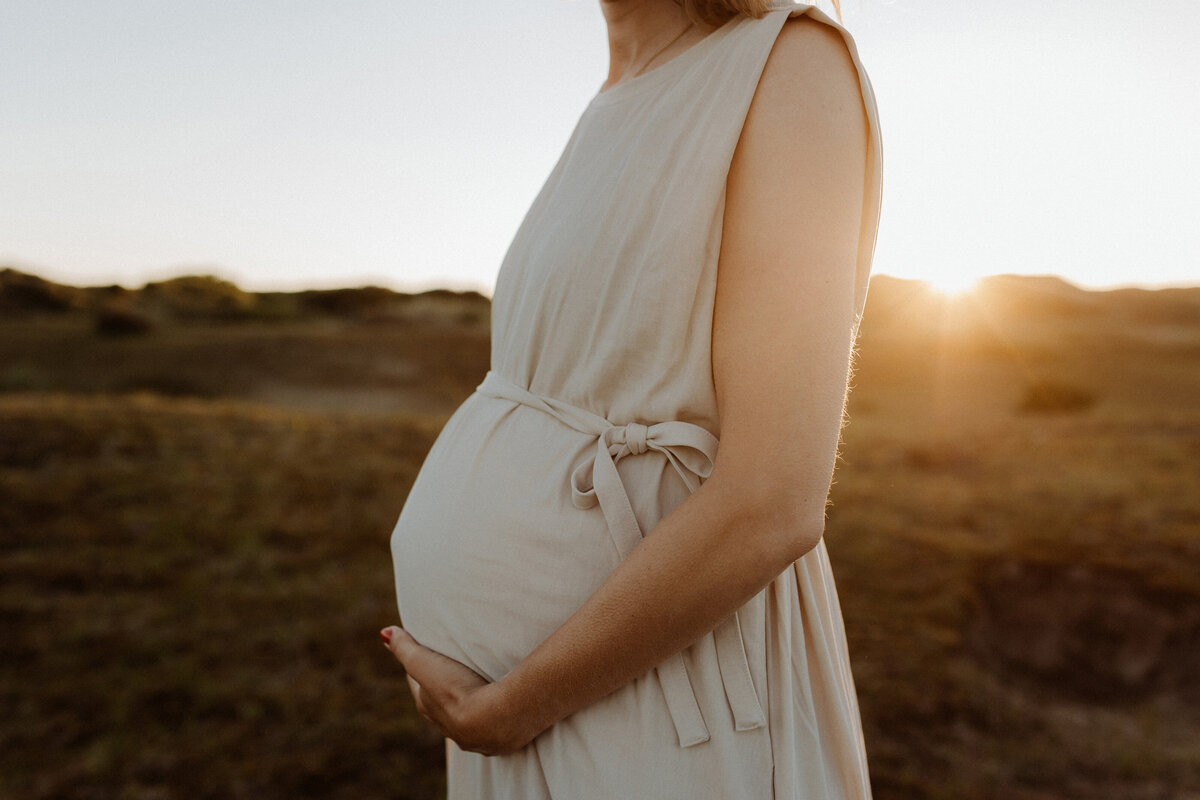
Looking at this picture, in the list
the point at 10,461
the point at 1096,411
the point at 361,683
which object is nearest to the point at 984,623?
the point at 361,683

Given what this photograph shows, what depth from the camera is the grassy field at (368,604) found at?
3.35m

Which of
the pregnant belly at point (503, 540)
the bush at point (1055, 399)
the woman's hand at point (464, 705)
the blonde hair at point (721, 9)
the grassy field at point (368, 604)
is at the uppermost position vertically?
the blonde hair at point (721, 9)

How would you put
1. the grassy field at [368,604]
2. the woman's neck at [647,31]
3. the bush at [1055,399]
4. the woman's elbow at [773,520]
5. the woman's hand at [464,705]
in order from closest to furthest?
the woman's elbow at [773,520] → the woman's hand at [464,705] → the woman's neck at [647,31] → the grassy field at [368,604] → the bush at [1055,399]

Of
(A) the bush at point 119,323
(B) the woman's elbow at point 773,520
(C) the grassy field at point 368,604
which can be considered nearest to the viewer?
(B) the woman's elbow at point 773,520

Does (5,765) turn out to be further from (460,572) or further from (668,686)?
(668,686)

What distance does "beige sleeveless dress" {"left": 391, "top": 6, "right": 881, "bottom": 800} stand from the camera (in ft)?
3.06

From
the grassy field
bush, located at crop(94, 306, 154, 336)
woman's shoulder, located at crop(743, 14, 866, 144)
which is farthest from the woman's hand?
bush, located at crop(94, 306, 154, 336)

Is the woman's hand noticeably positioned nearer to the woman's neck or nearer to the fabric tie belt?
the fabric tie belt

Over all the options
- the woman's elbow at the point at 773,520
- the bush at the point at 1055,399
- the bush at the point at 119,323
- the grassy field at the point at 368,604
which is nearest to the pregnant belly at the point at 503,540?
the woman's elbow at the point at 773,520

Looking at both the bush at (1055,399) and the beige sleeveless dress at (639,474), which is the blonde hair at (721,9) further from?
the bush at (1055,399)

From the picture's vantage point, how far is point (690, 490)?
983 millimetres

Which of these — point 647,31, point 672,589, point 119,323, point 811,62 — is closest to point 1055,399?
point 647,31

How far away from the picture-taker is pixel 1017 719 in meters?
3.80

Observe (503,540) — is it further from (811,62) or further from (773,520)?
(811,62)
